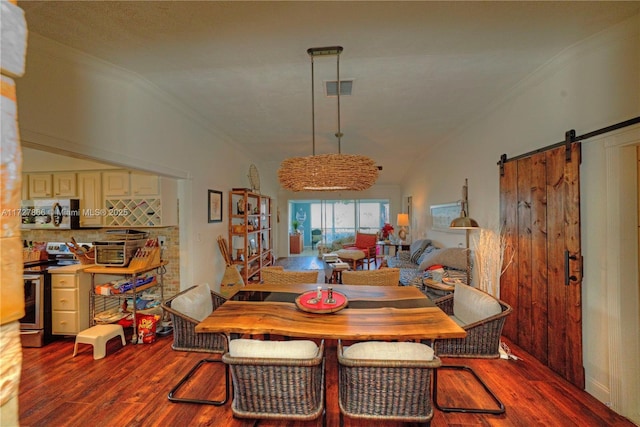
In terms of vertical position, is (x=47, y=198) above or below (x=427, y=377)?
above

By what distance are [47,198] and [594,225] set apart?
584 cm

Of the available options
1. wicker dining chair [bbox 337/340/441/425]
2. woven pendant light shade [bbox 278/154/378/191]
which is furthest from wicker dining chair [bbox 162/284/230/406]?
woven pendant light shade [bbox 278/154/378/191]

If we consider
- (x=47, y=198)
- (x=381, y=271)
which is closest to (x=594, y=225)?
(x=381, y=271)

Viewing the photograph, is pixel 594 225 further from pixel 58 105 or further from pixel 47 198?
pixel 47 198

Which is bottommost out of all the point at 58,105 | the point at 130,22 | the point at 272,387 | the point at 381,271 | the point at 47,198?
the point at 272,387

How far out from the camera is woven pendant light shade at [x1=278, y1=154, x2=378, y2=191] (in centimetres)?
203

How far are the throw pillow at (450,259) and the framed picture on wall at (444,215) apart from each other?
60 cm

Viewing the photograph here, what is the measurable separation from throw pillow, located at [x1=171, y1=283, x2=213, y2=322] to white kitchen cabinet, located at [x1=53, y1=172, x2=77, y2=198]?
2450 millimetres

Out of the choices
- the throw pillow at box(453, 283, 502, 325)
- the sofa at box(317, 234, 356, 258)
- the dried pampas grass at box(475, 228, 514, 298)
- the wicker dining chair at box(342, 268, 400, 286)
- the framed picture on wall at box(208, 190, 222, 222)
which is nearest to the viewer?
the throw pillow at box(453, 283, 502, 325)

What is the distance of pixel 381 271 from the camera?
9.53 ft

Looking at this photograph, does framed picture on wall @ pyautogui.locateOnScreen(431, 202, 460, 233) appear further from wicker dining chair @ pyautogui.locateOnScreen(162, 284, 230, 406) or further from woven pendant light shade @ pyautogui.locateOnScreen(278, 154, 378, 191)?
wicker dining chair @ pyautogui.locateOnScreen(162, 284, 230, 406)

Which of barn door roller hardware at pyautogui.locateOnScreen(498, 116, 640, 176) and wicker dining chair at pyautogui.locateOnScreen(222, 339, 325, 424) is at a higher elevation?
barn door roller hardware at pyautogui.locateOnScreen(498, 116, 640, 176)

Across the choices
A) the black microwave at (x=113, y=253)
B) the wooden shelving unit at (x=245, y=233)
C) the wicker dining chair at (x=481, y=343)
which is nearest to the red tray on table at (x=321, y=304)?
the wicker dining chair at (x=481, y=343)

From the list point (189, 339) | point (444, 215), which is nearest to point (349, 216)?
point (444, 215)
